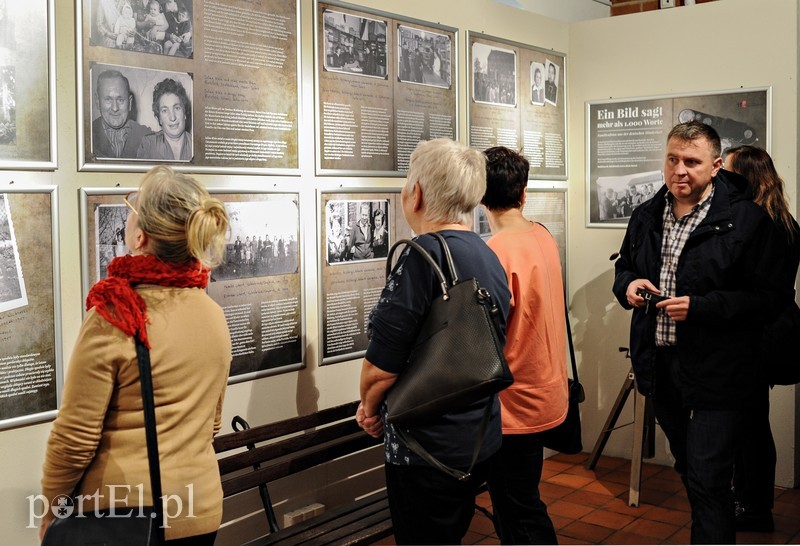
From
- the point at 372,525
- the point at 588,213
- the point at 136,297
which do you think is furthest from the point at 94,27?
the point at 588,213

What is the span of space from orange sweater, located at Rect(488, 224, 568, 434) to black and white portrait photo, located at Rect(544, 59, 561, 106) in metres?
2.45

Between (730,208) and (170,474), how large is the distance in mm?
2249

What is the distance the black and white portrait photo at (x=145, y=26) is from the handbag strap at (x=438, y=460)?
5.61 feet

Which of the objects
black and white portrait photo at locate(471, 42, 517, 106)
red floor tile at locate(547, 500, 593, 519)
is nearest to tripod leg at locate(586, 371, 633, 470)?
red floor tile at locate(547, 500, 593, 519)

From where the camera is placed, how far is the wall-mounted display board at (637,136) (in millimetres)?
4918

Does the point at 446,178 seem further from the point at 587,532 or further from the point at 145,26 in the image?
the point at 587,532

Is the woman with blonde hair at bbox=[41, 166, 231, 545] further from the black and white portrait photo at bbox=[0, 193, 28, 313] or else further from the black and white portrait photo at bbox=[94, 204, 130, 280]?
the black and white portrait photo at bbox=[94, 204, 130, 280]

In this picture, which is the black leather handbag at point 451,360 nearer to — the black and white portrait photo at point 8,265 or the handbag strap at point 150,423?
the handbag strap at point 150,423

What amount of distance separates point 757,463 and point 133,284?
326cm

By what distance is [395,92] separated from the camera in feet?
13.8

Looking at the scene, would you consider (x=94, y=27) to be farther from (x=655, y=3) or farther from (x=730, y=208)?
(x=655, y=3)

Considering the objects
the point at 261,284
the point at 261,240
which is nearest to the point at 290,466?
the point at 261,284

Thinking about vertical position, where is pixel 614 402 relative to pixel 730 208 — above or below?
below

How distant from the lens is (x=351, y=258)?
4.05 m
